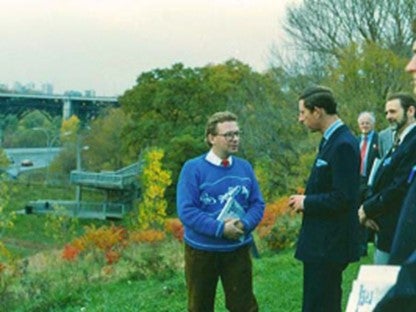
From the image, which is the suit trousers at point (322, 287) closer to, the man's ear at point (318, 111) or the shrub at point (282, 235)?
the man's ear at point (318, 111)

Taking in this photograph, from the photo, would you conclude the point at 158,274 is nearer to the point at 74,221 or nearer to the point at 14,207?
the point at 74,221

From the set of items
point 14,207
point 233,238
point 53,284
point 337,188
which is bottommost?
point 14,207

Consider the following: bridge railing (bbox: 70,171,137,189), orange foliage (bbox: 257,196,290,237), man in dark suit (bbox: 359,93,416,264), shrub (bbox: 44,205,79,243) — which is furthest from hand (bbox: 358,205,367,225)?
bridge railing (bbox: 70,171,137,189)

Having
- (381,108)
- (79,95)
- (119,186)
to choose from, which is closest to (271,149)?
(381,108)

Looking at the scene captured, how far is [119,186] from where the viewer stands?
165 feet

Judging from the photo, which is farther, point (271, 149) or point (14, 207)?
point (14, 207)

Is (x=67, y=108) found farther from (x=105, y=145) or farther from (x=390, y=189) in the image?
(x=390, y=189)

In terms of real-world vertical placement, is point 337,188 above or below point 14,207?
above

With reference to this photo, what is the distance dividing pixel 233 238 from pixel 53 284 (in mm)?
5485

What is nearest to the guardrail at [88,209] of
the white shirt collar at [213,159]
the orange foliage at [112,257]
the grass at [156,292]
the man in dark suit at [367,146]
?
the orange foliage at [112,257]

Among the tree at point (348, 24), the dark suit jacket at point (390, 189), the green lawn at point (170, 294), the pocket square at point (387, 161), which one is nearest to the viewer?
the dark suit jacket at point (390, 189)

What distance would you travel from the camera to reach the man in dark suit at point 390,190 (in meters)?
4.89

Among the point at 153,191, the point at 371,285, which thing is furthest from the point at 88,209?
the point at 371,285

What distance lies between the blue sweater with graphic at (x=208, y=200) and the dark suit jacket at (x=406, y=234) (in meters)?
2.81
